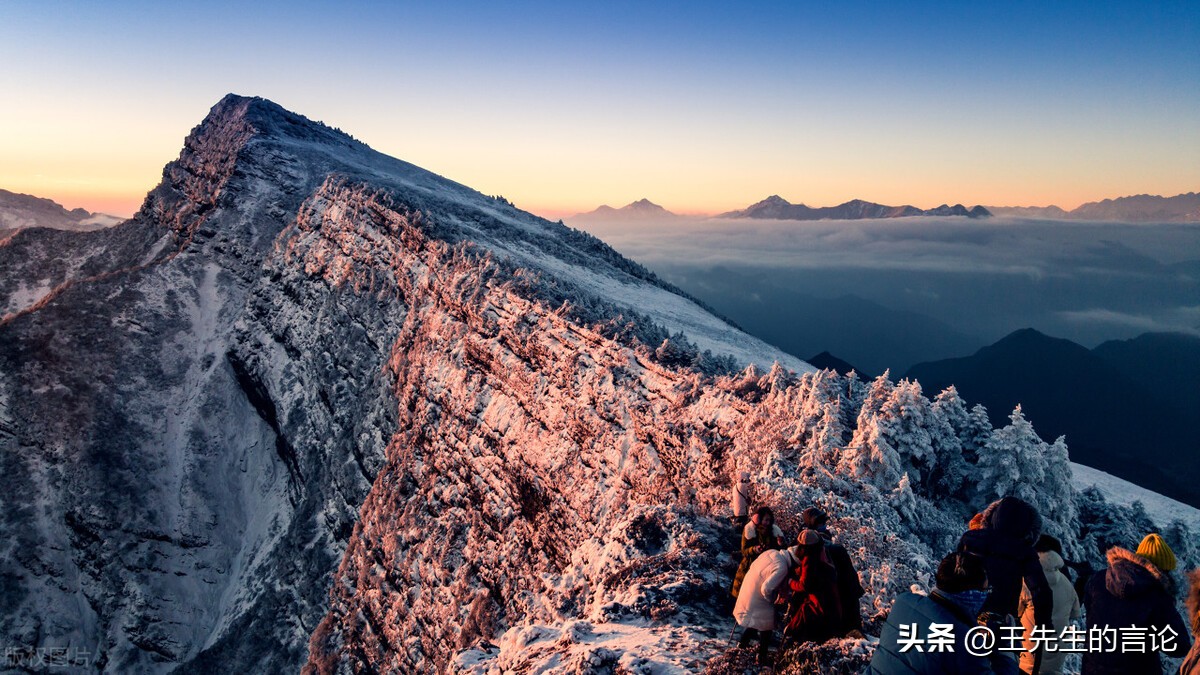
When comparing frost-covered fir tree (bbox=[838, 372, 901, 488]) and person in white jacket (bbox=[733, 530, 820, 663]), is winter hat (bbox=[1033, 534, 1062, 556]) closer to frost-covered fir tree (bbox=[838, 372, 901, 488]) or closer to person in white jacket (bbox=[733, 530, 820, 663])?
person in white jacket (bbox=[733, 530, 820, 663])

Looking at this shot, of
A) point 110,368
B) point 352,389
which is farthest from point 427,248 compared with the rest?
point 110,368

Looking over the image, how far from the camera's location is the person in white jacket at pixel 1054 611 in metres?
8.05

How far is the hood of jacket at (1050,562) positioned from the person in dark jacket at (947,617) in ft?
11.0

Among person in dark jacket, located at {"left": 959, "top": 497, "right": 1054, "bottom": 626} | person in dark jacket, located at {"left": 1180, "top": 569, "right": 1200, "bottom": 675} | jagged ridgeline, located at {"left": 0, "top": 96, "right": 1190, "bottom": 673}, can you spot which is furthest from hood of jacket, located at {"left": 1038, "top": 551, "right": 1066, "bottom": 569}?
jagged ridgeline, located at {"left": 0, "top": 96, "right": 1190, "bottom": 673}

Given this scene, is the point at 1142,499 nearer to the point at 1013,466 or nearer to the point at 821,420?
the point at 1013,466

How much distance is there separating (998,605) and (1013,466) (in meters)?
7.61

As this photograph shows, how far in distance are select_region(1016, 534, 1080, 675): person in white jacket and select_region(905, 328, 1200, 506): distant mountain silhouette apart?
456 ft

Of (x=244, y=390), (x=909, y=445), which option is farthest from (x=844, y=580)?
(x=244, y=390)

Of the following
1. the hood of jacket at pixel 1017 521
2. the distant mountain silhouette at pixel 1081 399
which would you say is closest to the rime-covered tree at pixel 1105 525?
the hood of jacket at pixel 1017 521

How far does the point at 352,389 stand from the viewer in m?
37.8

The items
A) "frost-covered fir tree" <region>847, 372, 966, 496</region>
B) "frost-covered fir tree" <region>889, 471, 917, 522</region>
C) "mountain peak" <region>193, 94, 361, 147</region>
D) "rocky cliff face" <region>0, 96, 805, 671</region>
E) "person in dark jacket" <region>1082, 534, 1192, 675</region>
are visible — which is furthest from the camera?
"mountain peak" <region>193, 94, 361, 147</region>

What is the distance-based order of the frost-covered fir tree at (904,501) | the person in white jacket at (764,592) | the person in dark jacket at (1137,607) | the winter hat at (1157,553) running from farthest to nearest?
the frost-covered fir tree at (904,501) < the person in white jacket at (764,592) < the winter hat at (1157,553) < the person in dark jacket at (1137,607)

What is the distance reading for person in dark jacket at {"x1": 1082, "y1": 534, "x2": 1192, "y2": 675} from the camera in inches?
266

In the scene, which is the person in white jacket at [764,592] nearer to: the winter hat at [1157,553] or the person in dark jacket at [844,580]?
the person in dark jacket at [844,580]
